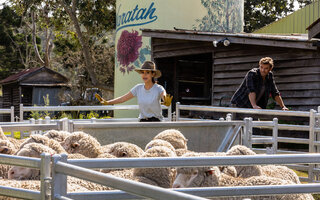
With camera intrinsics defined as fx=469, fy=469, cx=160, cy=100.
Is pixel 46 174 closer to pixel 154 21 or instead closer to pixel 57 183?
pixel 57 183

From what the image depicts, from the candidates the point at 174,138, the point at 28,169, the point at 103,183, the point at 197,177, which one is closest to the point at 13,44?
the point at 174,138

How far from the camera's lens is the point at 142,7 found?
1658 cm

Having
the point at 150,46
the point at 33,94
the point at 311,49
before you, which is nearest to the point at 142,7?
the point at 150,46

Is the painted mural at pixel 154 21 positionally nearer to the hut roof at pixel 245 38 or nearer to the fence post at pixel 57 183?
the hut roof at pixel 245 38

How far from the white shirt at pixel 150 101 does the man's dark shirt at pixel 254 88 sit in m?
1.60

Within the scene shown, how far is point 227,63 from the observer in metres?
13.2

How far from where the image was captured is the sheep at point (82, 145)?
425 centimetres

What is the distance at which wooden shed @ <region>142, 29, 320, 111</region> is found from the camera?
11.0m

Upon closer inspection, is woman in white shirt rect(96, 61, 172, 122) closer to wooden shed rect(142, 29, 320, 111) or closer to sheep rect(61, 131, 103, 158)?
sheep rect(61, 131, 103, 158)

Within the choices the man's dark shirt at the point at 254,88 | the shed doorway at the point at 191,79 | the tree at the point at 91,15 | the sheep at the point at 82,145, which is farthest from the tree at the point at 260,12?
the sheep at the point at 82,145

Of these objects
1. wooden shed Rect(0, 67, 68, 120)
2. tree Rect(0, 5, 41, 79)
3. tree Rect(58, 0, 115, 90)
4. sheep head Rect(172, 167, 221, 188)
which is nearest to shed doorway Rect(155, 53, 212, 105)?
tree Rect(58, 0, 115, 90)

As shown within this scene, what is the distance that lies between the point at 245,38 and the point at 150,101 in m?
6.20

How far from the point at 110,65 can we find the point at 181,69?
11.9 meters

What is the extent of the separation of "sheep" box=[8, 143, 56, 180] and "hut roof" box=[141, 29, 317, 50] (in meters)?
7.83
